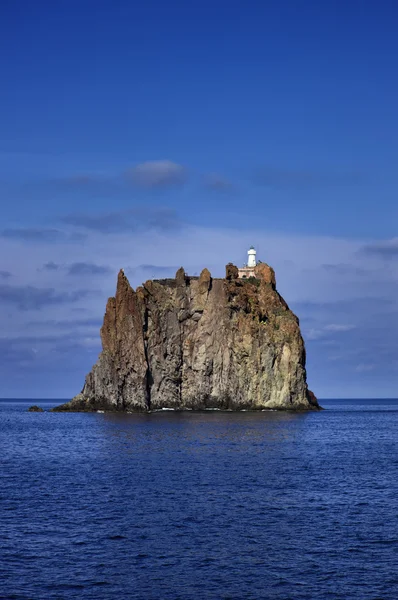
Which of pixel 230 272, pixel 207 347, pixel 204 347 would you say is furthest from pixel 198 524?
pixel 230 272

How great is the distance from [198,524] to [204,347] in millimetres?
119983

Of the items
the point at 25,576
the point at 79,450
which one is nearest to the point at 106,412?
the point at 79,450

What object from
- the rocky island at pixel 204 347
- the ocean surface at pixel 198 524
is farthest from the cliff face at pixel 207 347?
the ocean surface at pixel 198 524

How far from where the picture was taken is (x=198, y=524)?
3878 centimetres

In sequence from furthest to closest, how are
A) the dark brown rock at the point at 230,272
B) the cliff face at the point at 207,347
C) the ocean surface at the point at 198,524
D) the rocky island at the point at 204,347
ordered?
the dark brown rock at the point at 230,272 < the cliff face at the point at 207,347 < the rocky island at the point at 204,347 < the ocean surface at the point at 198,524

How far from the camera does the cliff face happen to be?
15238 cm

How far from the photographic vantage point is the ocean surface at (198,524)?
2888cm

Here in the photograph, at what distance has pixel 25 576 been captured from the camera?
29.6 m

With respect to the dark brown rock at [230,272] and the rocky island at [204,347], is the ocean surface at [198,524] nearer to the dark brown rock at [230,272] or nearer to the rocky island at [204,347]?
the rocky island at [204,347]

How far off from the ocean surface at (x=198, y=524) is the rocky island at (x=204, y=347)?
7477 cm

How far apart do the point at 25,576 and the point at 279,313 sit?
437 ft

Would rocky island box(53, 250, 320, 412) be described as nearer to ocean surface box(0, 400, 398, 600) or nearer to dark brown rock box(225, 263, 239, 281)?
dark brown rock box(225, 263, 239, 281)

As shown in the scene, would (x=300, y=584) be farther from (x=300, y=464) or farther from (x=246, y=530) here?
(x=300, y=464)

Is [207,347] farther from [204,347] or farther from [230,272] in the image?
[230,272]
